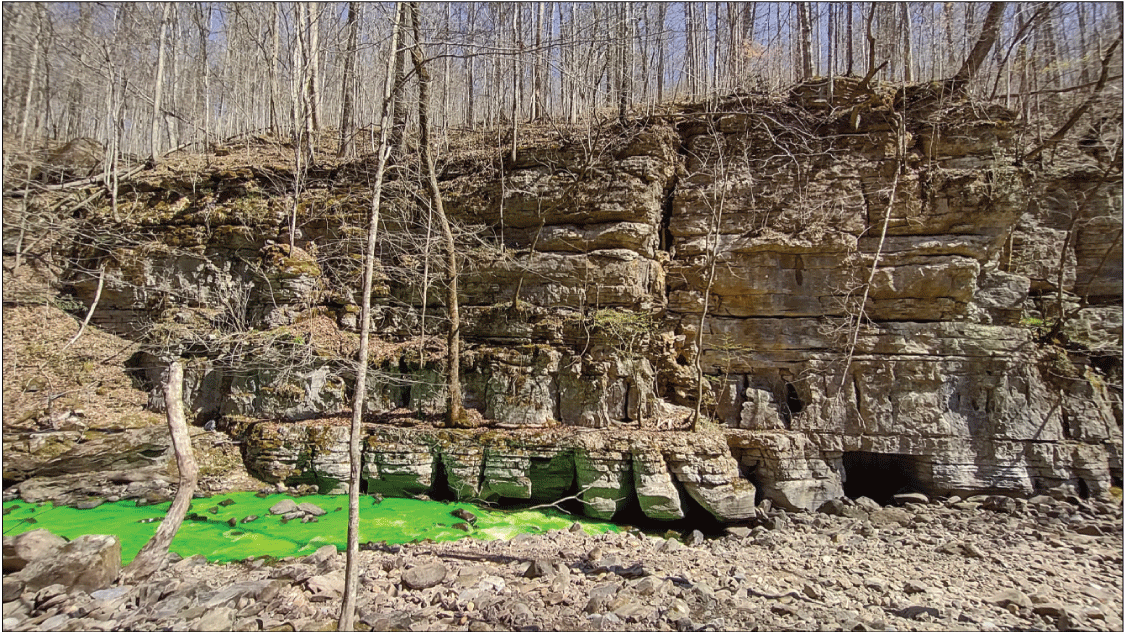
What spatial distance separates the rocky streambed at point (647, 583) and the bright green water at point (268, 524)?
1.81 feet

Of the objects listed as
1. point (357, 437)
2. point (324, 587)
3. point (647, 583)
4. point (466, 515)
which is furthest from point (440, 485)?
point (357, 437)

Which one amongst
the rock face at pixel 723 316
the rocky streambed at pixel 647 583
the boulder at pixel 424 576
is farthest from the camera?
the rock face at pixel 723 316

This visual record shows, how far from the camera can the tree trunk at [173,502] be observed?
5.75 m

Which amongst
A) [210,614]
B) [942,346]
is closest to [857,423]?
[942,346]

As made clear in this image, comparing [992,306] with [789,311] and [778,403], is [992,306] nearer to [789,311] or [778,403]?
[789,311]

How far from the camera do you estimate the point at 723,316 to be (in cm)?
1159

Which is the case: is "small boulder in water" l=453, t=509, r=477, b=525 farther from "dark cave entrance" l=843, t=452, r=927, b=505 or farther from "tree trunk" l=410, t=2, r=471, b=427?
"dark cave entrance" l=843, t=452, r=927, b=505

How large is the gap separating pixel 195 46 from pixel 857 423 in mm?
23070

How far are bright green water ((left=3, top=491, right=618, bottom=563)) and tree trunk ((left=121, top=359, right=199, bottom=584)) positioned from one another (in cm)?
122

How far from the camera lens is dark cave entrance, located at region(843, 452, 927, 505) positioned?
33.9ft

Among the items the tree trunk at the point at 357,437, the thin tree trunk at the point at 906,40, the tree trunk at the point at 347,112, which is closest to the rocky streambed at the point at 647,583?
the tree trunk at the point at 357,437

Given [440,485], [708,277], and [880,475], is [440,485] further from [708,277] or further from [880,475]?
[880,475]

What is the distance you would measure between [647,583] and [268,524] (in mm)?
6585

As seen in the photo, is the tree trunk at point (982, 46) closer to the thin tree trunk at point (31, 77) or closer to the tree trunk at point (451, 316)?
the tree trunk at point (451, 316)
